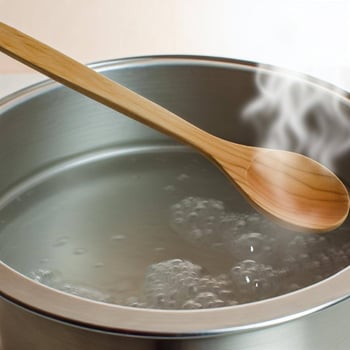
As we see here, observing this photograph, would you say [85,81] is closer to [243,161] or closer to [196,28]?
[243,161]

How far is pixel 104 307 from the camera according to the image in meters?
0.54

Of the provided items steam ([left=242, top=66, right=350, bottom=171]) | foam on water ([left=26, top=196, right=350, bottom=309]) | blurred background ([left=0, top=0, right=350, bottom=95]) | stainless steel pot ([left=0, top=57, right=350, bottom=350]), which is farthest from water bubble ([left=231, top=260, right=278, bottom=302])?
blurred background ([left=0, top=0, right=350, bottom=95])

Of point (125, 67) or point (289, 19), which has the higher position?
point (289, 19)

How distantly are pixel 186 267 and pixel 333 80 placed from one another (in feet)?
1.53

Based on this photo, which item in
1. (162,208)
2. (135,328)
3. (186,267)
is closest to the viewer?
(135,328)

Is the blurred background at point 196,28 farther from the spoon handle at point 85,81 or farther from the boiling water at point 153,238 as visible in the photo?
the spoon handle at point 85,81

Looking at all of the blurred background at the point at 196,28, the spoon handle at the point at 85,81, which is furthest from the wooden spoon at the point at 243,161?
the blurred background at the point at 196,28

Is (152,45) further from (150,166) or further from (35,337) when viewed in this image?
(35,337)

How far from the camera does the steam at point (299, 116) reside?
875 millimetres

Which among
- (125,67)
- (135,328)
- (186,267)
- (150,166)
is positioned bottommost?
(135,328)

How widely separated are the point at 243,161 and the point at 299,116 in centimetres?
15

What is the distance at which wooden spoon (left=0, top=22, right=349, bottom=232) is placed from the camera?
29.5 inches

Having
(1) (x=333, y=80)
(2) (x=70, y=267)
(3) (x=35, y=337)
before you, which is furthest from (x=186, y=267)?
(1) (x=333, y=80)

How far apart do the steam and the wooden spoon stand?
8 centimetres
